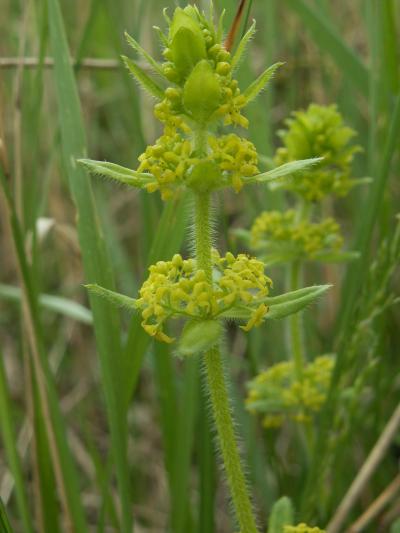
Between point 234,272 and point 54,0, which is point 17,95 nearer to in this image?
point 54,0

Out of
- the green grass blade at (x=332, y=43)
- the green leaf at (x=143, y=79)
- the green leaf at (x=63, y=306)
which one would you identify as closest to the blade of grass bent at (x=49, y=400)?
the green leaf at (x=63, y=306)

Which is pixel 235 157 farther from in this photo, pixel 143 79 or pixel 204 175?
pixel 143 79

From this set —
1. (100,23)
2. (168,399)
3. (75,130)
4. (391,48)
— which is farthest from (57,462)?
(100,23)

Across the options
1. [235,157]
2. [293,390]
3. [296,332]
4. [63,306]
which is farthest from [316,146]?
[63,306]

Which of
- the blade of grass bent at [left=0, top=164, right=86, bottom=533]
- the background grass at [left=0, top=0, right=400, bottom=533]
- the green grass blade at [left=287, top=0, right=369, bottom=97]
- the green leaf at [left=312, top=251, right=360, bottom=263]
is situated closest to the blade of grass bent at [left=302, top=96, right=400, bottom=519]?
the background grass at [left=0, top=0, right=400, bottom=533]

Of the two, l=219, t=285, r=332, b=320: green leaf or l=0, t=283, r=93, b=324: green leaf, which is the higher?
l=0, t=283, r=93, b=324: green leaf

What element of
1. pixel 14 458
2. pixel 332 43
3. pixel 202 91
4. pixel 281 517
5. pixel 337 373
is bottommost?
pixel 281 517

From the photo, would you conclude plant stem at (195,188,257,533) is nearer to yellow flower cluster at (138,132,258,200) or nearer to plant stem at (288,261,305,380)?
yellow flower cluster at (138,132,258,200)

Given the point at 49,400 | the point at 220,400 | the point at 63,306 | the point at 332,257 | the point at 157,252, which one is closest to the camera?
the point at 220,400
